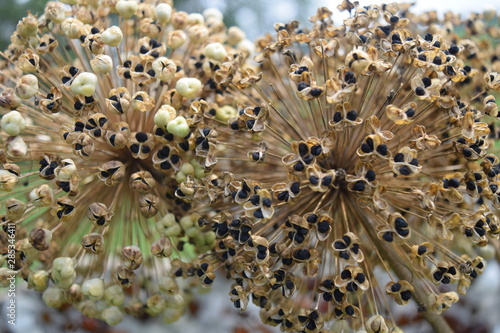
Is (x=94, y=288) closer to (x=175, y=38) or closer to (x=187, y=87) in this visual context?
(x=187, y=87)

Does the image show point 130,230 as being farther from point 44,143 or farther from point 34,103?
point 34,103

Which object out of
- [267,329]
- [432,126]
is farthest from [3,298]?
[432,126]

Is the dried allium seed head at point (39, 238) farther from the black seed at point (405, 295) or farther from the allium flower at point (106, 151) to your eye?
the black seed at point (405, 295)

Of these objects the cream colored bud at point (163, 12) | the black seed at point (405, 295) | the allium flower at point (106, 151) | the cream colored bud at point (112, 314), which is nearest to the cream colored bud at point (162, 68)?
the allium flower at point (106, 151)

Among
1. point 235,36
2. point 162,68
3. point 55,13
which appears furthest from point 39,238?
point 235,36

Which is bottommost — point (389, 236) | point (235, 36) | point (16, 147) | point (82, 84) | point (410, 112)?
point (389, 236)

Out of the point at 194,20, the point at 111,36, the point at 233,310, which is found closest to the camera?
the point at 111,36
